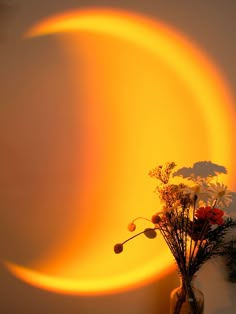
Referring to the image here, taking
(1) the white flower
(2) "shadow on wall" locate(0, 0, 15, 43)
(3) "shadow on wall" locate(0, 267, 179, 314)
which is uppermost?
(2) "shadow on wall" locate(0, 0, 15, 43)

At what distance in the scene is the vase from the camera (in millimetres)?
986

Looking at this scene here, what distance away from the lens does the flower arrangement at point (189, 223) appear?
0.95 meters

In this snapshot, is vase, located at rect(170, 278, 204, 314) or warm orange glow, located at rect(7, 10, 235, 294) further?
warm orange glow, located at rect(7, 10, 235, 294)

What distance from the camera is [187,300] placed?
39.0 inches

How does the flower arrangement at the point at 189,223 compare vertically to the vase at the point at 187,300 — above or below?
above

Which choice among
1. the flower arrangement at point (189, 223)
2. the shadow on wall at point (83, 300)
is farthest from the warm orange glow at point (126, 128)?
the flower arrangement at point (189, 223)

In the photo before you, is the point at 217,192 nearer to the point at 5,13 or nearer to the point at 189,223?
the point at 189,223

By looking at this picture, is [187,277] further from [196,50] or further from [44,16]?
[44,16]

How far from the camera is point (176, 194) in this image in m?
0.96

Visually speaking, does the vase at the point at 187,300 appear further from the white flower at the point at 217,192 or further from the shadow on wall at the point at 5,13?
the shadow on wall at the point at 5,13

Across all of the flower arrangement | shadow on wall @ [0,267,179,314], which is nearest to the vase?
the flower arrangement

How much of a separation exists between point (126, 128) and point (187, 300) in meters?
0.73

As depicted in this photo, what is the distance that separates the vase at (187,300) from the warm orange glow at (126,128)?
0.16m

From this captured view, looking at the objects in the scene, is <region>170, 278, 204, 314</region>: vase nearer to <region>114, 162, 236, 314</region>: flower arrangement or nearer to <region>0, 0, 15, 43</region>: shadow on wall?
<region>114, 162, 236, 314</region>: flower arrangement
